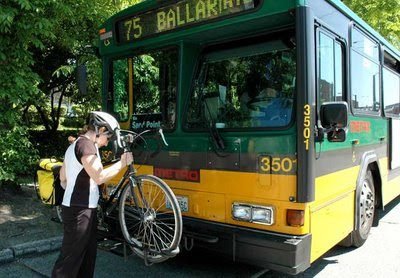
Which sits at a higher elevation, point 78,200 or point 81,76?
point 81,76

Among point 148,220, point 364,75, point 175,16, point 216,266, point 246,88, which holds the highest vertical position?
point 175,16

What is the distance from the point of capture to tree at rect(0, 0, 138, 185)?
5.85 meters

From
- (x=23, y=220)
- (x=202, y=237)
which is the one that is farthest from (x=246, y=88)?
(x=23, y=220)

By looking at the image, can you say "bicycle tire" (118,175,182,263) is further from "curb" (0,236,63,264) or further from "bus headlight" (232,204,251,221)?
"curb" (0,236,63,264)

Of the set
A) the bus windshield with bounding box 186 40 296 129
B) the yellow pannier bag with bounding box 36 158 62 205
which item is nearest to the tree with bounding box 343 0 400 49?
the bus windshield with bounding box 186 40 296 129

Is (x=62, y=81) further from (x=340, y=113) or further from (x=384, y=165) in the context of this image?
(x=340, y=113)

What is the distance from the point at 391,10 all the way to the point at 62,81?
8.92m

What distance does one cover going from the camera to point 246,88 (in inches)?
167

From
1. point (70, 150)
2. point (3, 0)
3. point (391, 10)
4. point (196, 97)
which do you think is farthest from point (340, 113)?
point (391, 10)

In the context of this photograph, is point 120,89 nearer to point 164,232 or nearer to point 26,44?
point 26,44

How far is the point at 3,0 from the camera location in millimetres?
5691

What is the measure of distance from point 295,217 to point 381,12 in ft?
31.4

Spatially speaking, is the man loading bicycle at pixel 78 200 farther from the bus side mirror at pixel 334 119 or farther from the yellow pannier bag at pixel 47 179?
the yellow pannier bag at pixel 47 179

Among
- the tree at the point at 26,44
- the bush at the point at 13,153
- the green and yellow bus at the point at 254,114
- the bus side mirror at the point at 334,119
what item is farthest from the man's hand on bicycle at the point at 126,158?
the bush at the point at 13,153
